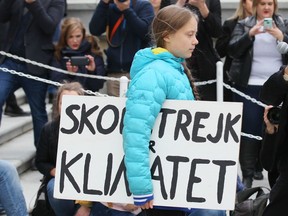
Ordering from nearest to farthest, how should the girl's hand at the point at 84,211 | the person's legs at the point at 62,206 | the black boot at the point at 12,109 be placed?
1. the girl's hand at the point at 84,211
2. the person's legs at the point at 62,206
3. the black boot at the point at 12,109

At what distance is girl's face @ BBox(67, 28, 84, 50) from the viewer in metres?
7.29

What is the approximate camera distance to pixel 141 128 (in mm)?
3508

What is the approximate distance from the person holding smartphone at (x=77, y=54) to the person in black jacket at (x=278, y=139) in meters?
3.80

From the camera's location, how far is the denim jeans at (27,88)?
6992 millimetres

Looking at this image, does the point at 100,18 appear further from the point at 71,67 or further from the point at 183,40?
the point at 183,40

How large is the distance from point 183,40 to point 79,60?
139 inches

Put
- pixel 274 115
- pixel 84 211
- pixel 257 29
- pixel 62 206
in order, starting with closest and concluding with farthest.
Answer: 1. pixel 274 115
2. pixel 84 211
3. pixel 62 206
4. pixel 257 29

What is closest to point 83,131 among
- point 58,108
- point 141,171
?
point 141,171

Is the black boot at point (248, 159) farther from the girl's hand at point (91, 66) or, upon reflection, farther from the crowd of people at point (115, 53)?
the girl's hand at point (91, 66)

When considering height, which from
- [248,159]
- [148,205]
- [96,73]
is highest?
[96,73]

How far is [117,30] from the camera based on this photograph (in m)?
7.11

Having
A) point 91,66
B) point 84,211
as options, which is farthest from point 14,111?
point 84,211

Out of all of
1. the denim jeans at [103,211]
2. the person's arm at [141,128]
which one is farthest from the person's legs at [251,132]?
the person's arm at [141,128]

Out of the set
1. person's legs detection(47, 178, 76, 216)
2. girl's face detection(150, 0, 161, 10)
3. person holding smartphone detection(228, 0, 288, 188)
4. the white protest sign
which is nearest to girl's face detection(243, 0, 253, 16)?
person holding smartphone detection(228, 0, 288, 188)
